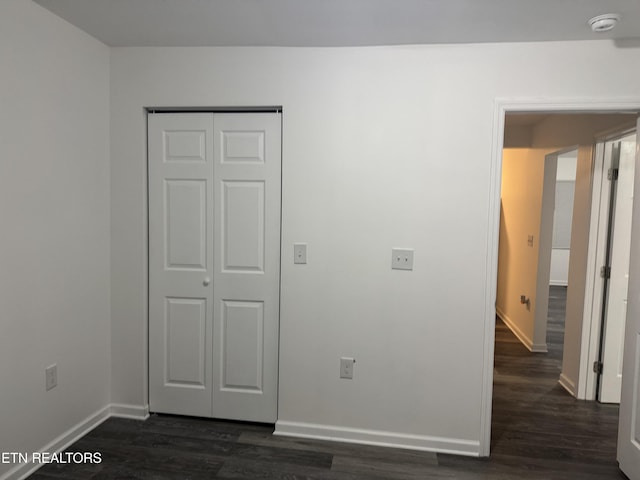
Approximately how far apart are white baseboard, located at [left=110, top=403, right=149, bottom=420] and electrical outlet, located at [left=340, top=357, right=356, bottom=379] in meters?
1.37

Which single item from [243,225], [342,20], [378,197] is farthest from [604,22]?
[243,225]

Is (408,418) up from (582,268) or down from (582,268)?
down

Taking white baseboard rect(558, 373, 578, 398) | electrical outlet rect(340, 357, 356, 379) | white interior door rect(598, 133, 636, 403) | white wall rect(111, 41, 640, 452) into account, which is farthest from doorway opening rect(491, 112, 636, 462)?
electrical outlet rect(340, 357, 356, 379)

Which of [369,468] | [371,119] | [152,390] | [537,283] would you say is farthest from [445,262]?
[537,283]

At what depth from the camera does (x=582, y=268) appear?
3119 millimetres

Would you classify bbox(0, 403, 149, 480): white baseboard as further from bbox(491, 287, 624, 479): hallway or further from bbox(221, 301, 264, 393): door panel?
bbox(491, 287, 624, 479): hallway

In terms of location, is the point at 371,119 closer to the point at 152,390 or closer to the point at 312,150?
the point at 312,150

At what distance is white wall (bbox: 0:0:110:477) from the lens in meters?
1.90

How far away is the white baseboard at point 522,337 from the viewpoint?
4160 millimetres

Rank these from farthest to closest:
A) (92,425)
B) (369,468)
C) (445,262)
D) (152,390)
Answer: (152,390) → (92,425) → (445,262) → (369,468)

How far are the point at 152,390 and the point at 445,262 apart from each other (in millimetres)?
2123

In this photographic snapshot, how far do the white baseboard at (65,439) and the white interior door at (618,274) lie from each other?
12.1ft

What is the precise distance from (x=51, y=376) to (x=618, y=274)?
12.8 feet

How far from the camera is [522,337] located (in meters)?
4.47
